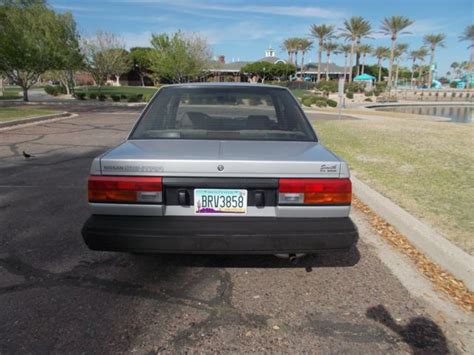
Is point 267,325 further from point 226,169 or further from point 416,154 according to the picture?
point 416,154

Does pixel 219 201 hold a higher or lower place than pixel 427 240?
higher

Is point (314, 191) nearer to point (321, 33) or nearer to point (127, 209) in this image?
point (127, 209)

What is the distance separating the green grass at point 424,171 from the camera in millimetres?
4598

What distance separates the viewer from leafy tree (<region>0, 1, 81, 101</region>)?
22609mm

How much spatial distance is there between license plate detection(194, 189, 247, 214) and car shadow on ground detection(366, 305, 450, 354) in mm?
1207

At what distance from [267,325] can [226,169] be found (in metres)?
1.09

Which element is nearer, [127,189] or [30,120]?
[127,189]

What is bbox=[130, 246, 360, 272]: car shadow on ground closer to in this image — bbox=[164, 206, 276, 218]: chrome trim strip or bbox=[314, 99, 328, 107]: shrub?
bbox=[164, 206, 276, 218]: chrome trim strip

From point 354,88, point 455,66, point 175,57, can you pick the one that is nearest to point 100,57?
point 175,57

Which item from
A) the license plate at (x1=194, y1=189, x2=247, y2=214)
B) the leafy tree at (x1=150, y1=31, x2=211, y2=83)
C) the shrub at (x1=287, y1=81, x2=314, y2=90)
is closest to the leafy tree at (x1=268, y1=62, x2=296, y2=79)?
the shrub at (x1=287, y1=81, x2=314, y2=90)

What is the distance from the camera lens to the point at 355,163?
25.3 feet

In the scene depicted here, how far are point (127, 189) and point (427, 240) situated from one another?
292cm

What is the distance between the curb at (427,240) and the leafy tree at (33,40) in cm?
2292

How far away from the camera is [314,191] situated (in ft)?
9.18
